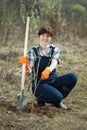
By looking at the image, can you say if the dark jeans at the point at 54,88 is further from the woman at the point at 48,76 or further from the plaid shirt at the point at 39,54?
the plaid shirt at the point at 39,54

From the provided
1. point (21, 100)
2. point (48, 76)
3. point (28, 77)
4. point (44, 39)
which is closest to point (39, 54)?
point (44, 39)

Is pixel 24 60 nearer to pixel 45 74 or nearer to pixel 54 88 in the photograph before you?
pixel 45 74

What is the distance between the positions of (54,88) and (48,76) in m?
0.22

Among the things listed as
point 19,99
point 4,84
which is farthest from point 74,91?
point 19,99

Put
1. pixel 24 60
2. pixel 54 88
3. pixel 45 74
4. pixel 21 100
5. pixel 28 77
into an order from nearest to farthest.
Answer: pixel 45 74, pixel 24 60, pixel 21 100, pixel 54 88, pixel 28 77

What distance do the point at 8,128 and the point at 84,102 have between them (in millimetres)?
1570

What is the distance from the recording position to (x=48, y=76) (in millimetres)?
4648

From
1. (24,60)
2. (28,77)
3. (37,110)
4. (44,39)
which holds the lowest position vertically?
(37,110)

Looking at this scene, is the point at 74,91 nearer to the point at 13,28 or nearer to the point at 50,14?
the point at 13,28

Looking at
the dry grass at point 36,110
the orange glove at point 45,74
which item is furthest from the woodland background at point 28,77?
the orange glove at point 45,74

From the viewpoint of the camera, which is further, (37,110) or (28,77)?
(28,77)

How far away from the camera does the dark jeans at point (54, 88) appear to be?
4.71 meters

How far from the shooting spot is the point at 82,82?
6.60 meters

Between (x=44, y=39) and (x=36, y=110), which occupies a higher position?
(x=44, y=39)
